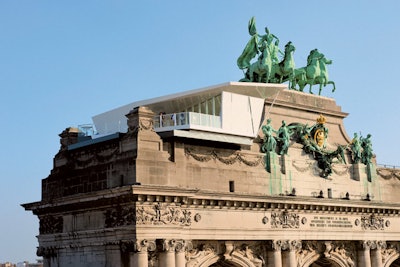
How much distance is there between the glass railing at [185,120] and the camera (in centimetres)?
3830

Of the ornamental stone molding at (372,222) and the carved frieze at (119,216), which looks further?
the ornamental stone molding at (372,222)

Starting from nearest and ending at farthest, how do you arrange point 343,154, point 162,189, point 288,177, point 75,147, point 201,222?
1. point 162,189
2. point 201,222
3. point 75,147
4. point 288,177
5. point 343,154

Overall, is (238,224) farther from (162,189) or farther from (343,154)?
(343,154)

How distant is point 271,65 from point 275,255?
13.8 m

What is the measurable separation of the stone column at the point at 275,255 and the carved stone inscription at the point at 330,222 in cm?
374

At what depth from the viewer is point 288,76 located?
158ft

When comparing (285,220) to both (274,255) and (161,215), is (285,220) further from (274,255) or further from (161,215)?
(161,215)

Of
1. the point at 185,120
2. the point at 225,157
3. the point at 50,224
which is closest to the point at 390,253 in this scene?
the point at 225,157

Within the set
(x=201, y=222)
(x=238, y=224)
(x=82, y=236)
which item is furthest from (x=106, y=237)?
(x=238, y=224)

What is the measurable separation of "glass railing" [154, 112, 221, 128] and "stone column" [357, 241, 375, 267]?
15484 mm

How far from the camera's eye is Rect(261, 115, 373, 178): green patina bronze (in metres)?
42.8

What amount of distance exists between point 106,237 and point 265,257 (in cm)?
1095

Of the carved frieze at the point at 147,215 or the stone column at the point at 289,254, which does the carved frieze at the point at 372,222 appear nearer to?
the stone column at the point at 289,254

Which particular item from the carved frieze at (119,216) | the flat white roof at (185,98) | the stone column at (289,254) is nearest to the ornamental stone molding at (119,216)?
the carved frieze at (119,216)
